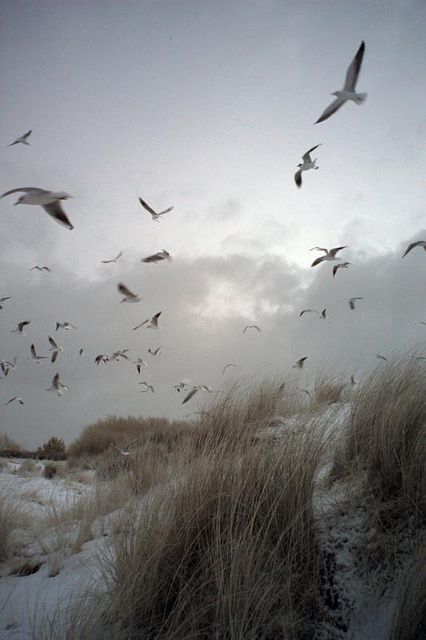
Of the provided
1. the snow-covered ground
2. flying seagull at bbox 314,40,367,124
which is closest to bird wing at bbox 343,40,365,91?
flying seagull at bbox 314,40,367,124

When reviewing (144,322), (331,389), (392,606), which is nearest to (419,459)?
(392,606)

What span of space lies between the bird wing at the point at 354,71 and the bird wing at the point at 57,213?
1.96 m

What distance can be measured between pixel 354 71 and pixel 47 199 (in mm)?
2091

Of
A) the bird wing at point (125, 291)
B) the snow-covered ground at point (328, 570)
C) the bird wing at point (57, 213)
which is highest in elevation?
the bird wing at point (125, 291)

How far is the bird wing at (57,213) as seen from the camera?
2.21 m

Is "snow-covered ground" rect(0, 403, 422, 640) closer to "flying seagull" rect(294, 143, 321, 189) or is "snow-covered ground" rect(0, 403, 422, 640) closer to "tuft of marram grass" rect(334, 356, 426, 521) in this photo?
Answer: "tuft of marram grass" rect(334, 356, 426, 521)

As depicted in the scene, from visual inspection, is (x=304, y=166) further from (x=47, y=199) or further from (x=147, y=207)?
(x=47, y=199)

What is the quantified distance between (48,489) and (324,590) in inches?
247

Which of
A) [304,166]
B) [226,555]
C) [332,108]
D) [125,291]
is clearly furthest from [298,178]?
[226,555]

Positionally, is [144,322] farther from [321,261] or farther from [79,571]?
[79,571]

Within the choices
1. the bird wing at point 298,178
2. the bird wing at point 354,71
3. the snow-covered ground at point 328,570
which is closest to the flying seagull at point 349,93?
the bird wing at point 354,71

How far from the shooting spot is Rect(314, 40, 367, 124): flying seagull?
8.48ft

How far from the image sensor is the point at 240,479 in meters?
2.76

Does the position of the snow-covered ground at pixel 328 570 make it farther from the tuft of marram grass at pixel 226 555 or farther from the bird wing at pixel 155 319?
the bird wing at pixel 155 319
